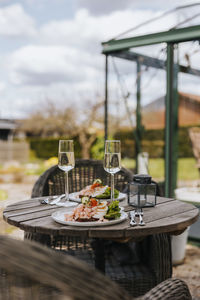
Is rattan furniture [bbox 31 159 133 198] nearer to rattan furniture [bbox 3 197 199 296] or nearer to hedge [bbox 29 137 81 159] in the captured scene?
rattan furniture [bbox 3 197 199 296]

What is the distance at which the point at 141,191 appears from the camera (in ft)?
5.69

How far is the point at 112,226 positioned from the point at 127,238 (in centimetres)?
7

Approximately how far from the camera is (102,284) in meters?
0.57

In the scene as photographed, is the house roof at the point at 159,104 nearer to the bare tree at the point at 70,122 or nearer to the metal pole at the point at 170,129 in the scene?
the metal pole at the point at 170,129

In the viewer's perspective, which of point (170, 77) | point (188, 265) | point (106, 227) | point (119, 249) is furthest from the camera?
point (170, 77)

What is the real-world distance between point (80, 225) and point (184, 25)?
2.66 metres

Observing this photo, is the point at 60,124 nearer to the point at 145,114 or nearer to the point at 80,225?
the point at 145,114

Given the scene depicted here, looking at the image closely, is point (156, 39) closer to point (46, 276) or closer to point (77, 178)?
point (77, 178)

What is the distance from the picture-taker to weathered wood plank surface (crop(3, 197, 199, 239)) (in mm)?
1313

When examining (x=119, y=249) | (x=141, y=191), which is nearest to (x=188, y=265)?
(x=119, y=249)

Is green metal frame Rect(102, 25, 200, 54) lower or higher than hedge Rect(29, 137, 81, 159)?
higher

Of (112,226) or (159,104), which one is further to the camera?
(159,104)

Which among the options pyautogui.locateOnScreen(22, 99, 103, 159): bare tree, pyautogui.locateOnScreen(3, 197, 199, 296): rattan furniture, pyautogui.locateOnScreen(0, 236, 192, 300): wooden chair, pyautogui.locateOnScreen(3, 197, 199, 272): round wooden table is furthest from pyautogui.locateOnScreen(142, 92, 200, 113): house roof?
pyautogui.locateOnScreen(22, 99, 103, 159): bare tree

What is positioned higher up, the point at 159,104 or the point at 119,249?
the point at 159,104
